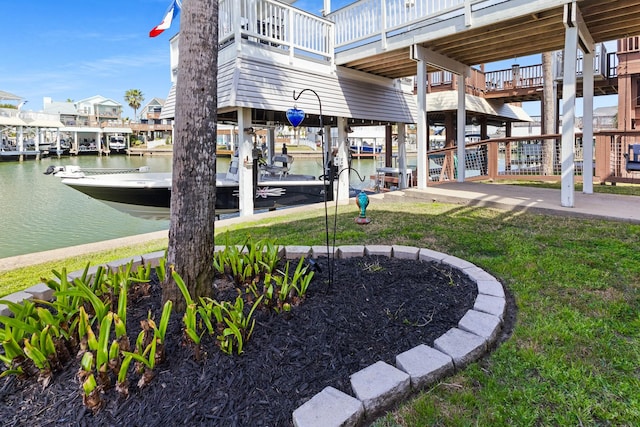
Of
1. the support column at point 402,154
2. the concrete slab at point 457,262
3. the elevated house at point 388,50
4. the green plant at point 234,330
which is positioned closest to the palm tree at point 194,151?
the green plant at point 234,330

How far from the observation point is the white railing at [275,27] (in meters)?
6.84

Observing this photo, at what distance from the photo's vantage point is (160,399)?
1501 mm

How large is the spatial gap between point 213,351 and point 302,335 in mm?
449

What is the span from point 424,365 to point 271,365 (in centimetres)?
69

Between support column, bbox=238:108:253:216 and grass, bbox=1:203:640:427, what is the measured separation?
3.01m

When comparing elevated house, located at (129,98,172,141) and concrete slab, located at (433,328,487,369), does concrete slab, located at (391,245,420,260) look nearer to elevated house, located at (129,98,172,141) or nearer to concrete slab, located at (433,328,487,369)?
concrete slab, located at (433,328,487,369)

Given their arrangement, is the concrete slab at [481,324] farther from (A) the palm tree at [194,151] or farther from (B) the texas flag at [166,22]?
(B) the texas flag at [166,22]

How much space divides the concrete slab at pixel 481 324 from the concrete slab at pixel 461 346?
0.04 meters

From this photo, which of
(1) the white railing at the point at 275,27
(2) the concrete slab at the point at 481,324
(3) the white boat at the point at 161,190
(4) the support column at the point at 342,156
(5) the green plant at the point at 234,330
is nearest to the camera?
(5) the green plant at the point at 234,330

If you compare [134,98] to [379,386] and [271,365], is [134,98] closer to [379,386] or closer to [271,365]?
[271,365]

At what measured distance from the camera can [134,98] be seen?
52.0 m

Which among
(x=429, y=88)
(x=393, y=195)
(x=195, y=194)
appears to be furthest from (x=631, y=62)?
(x=195, y=194)

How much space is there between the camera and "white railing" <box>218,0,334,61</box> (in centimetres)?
684

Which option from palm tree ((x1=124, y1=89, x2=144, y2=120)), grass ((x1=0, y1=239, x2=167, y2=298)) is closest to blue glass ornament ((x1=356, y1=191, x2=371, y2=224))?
grass ((x1=0, y1=239, x2=167, y2=298))
